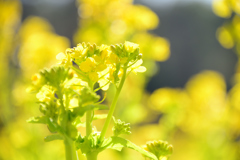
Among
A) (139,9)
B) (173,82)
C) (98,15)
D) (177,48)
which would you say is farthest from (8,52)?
(177,48)

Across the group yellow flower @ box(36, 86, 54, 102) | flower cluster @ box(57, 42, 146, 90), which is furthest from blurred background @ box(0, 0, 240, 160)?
yellow flower @ box(36, 86, 54, 102)

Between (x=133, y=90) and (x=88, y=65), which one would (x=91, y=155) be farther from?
(x=133, y=90)

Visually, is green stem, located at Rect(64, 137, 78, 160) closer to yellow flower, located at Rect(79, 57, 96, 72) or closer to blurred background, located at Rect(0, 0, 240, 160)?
yellow flower, located at Rect(79, 57, 96, 72)

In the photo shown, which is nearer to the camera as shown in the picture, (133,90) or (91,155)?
(91,155)

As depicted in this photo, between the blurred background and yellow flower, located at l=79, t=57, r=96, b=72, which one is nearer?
yellow flower, located at l=79, t=57, r=96, b=72

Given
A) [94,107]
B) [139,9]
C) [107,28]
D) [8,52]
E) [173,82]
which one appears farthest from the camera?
[173,82]

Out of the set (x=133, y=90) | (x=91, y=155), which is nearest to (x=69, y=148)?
(x=91, y=155)

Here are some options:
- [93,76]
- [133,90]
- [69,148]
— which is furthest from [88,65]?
[133,90]

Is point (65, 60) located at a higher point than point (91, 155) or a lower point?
higher

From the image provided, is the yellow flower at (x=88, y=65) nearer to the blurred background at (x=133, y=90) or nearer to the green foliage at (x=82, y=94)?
the green foliage at (x=82, y=94)

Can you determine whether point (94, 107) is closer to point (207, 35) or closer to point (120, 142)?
point (120, 142)

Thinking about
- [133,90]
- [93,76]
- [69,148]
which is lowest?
[69,148]
